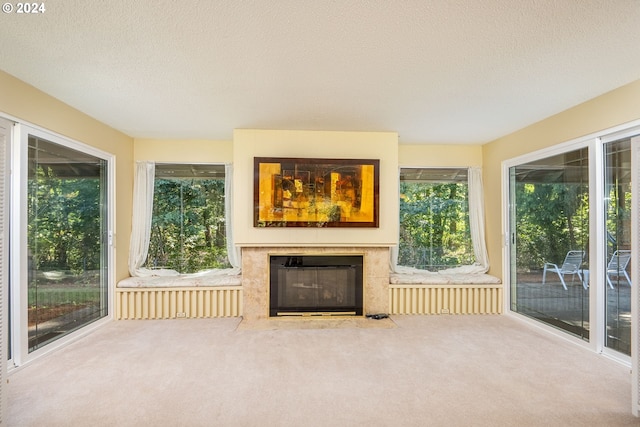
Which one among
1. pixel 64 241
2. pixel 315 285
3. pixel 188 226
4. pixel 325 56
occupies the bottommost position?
pixel 315 285

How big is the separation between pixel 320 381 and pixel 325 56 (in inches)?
99.0

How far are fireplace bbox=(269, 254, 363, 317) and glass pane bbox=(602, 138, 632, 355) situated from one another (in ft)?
8.53

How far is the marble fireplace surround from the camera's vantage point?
4.21m

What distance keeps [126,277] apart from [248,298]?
1.79 m

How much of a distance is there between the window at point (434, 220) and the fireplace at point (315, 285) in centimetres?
100

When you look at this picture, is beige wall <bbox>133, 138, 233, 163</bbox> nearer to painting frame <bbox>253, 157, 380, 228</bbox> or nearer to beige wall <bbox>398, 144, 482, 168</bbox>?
painting frame <bbox>253, 157, 380, 228</bbox>

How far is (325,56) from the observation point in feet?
7.72

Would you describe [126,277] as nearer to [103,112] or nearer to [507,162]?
[103,112]

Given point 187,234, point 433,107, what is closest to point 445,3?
point 433,107

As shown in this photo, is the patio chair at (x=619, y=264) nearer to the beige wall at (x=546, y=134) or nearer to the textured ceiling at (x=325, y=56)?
the beige wall at (x=546, y=134)

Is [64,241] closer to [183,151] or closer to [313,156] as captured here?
[183,151]

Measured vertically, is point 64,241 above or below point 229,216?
below

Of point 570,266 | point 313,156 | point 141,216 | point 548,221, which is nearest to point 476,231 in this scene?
point 548,221

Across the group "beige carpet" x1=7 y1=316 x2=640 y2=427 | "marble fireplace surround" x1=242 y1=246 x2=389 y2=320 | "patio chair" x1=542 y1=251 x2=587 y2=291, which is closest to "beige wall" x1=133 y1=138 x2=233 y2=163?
"marble fireplace surround" x1=242 y1=246 x2=389 y2=320
